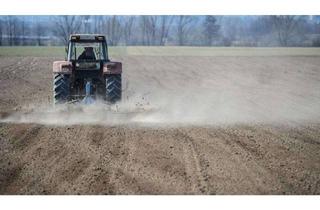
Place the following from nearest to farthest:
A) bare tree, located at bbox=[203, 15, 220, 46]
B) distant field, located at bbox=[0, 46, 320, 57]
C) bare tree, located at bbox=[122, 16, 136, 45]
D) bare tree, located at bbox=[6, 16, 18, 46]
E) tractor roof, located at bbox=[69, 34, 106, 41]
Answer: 1. bare tree, located at bbox=[6, 16, 18, 46]
2. bare tree, located at bbox=[122, 16, 136, 45]
3. bare tree, located at bbox=[203, 15, 220, 46]
4. distant field, located at bbox=[0, 46, 320, 57]
5. tractor roof, located at bbox=[69, 34, 106, 41]

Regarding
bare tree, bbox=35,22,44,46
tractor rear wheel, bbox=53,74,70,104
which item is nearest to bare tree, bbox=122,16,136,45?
bare tree, bbox=35,22,44,46

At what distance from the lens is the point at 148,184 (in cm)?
615

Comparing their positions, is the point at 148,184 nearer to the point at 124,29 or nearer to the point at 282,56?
the point at 124,29

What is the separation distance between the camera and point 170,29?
27.2ft

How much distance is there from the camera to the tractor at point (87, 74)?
970cm

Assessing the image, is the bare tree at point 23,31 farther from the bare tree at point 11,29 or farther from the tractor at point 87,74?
the tractor at point 87,74

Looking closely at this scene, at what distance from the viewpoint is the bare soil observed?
6.21 meters

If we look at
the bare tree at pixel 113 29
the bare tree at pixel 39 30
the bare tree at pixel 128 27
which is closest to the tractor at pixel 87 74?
the bare tree at pixel 113 29

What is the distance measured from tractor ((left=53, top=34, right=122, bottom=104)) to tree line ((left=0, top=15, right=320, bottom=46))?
1.16 feet

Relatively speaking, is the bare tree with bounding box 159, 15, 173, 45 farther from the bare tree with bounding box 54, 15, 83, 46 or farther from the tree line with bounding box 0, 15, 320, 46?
the bare tree with bounding box 54, 15, 83, 46
